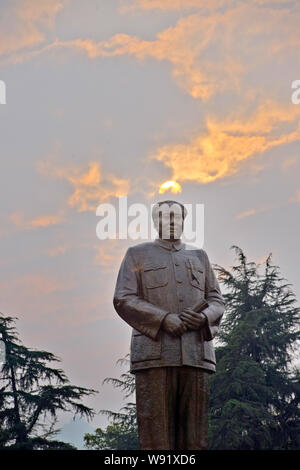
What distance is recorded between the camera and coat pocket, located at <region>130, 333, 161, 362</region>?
7.50 m

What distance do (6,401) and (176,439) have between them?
46.2 ft

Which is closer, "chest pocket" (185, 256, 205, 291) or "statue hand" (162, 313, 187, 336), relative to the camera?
"statue hand" (162, 313, 187, 336)

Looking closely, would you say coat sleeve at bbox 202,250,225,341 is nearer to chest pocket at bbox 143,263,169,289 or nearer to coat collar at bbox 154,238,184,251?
coat collar at bbox 154,238,184,251

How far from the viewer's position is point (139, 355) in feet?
24.9

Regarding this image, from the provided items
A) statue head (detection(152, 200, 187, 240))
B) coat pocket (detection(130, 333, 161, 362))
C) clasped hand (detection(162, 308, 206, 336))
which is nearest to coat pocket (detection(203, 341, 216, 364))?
clasped hand (detection(162, 308, 206, 336))

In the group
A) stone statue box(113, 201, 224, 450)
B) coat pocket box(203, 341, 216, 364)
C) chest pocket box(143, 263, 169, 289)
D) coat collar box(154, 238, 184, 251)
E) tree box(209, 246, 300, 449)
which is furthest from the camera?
tree box(209, 246, 300, 449)

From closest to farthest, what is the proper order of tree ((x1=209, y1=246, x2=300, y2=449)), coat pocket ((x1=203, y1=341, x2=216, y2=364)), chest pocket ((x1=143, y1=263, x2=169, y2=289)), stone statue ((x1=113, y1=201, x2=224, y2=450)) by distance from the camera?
stone statue ((x1=113, y1=201, x2=224, y2=450)) < coat pocket ((x1=203, y1=341, x2=216, y2=364)) < chest pocket ((x1=143, y1=263, x2=169, y2=289)) < tree ((x1=209, y1=246, x2=300, y2=449))

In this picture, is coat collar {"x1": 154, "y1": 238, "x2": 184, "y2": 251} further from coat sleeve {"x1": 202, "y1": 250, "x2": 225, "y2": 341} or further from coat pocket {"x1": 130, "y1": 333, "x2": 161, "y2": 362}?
coat pocket {"x1": 130, "y1": 333, "x2": 161, "y2": 362}

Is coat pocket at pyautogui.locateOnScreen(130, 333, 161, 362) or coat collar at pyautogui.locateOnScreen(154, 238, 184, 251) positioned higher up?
coat collar at pyautogui.locateOnScreen(154, 238, 184, 251)

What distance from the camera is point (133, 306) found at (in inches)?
302

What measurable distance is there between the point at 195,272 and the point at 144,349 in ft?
3.53

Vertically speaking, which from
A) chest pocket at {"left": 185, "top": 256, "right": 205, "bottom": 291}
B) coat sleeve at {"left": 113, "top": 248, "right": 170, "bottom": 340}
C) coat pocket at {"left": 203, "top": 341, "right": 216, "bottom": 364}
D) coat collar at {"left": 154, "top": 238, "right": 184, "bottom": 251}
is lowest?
coat pocket at {"left": 203, "top": 341, "right": 216, "bottom": 364}

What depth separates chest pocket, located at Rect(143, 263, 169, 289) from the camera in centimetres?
786

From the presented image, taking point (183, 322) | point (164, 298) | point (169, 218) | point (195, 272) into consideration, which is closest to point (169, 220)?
point (169, 218)
